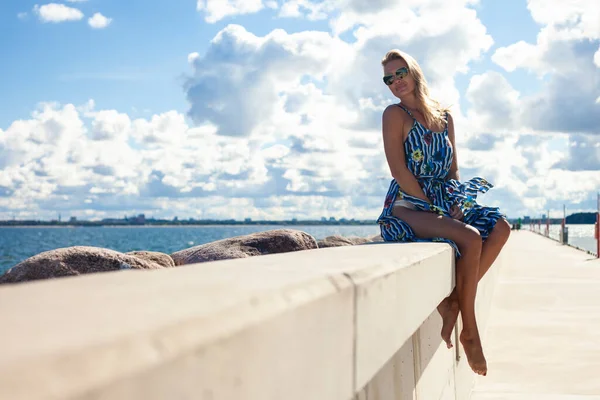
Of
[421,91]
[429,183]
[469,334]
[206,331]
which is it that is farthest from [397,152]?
[206,331]

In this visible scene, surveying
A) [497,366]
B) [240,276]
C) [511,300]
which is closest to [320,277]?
[240,276]

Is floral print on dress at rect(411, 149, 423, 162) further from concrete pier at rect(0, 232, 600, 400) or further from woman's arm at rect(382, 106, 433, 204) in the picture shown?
concrete pier at rect(0, 232, 600, 400)

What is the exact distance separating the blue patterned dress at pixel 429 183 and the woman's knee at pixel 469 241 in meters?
0.38

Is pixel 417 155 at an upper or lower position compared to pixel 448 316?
upper

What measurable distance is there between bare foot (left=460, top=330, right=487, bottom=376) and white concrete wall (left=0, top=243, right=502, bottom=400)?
2.15 meters

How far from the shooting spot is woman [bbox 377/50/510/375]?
435cm

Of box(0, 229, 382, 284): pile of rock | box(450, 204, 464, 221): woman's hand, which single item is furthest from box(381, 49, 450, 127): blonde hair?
box(0, 229, 382, 284): pile of rock

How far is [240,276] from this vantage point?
63.6 inches

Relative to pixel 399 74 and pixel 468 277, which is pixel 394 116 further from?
pixel 468 277

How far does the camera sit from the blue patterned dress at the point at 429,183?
4.80m

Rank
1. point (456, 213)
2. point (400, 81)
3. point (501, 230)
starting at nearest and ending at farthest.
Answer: point (501, 230)
point (456, 213)
point (400, 81)

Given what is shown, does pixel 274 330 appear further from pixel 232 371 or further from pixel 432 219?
pixel 432 219

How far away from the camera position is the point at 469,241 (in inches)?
172

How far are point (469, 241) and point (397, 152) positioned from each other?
85cm
